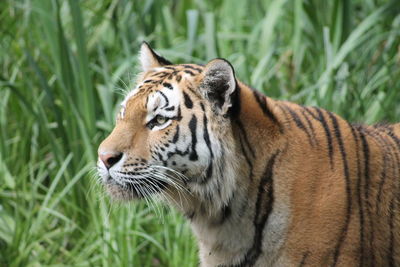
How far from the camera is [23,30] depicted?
5637 millimetres

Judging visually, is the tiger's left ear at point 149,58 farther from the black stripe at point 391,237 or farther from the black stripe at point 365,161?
the black stripe at point 391,237

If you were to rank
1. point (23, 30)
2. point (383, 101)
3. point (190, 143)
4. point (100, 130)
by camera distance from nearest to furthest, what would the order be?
point (190, 143) → point (383, 101) → point (100, 130) → point (23, 30)

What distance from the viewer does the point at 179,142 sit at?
10.0 ft

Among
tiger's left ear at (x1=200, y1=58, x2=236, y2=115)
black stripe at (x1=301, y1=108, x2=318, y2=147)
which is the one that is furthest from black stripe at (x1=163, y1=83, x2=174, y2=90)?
black stripe at (x1=301, y1=108, x2=318, y2=147)

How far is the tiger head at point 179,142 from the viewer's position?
9.93ft

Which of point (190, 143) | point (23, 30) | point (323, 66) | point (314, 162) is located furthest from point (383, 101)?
point (23, 30)

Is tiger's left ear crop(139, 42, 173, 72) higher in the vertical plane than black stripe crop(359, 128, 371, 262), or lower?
higher

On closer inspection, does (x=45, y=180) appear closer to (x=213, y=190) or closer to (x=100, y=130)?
(x=100, y=130)

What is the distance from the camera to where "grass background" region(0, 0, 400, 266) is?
431cm

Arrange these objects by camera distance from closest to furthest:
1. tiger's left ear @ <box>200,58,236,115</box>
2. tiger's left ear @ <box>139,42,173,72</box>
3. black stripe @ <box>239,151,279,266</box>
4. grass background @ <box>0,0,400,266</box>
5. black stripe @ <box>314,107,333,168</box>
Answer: tiger's left ear @ <box>200,58,236,115</box> → black stripe @ <box>239,151,279,266</box> → black stripe @ <box>314,107,333,168</box> → tiger's left ear @ <box>139,42,173,72</box> → grass background @ <box>0,0,400,266</box>

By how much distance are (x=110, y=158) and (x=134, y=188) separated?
17 cm

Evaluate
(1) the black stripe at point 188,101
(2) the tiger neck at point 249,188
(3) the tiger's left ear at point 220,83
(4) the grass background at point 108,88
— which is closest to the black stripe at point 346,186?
(2) the tiger neck at point 249,188

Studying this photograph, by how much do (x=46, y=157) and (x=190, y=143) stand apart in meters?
2.30

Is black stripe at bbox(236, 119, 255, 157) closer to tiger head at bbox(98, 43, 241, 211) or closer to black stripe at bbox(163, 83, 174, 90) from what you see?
tiger head at bbox(98, 43, 241, 211)
